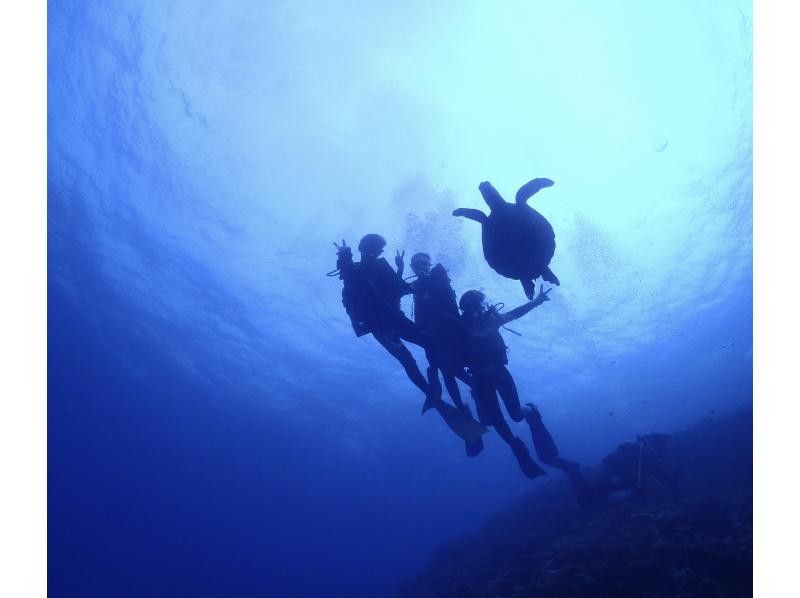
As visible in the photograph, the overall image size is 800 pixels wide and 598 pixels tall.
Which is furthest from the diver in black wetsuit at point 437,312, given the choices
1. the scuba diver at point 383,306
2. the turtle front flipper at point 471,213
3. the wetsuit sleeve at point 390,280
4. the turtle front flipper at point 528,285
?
the turtle front flipper at point 471,213

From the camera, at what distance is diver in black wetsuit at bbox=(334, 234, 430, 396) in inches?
323

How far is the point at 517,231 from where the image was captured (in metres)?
6.19

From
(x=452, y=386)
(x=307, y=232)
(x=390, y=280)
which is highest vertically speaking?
Answer: (x=307, y=232)

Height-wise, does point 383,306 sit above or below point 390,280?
below

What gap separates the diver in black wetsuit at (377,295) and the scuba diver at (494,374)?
100 centimetres

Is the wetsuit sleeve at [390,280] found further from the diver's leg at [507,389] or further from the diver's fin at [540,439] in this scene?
the diver's fin at [540,439]

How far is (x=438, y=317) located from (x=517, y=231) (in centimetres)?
287

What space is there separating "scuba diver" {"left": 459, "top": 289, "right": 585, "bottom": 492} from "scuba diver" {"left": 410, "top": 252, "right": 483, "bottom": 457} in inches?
9.8

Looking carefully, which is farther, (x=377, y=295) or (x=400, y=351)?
(x=400, y=351)

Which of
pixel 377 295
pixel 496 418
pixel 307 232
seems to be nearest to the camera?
pixel 377 295

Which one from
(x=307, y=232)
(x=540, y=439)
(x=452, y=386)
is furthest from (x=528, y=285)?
(x=307, y=232)

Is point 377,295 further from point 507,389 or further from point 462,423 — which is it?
point 507,389

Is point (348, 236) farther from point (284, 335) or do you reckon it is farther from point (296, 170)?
point (284, 335)
